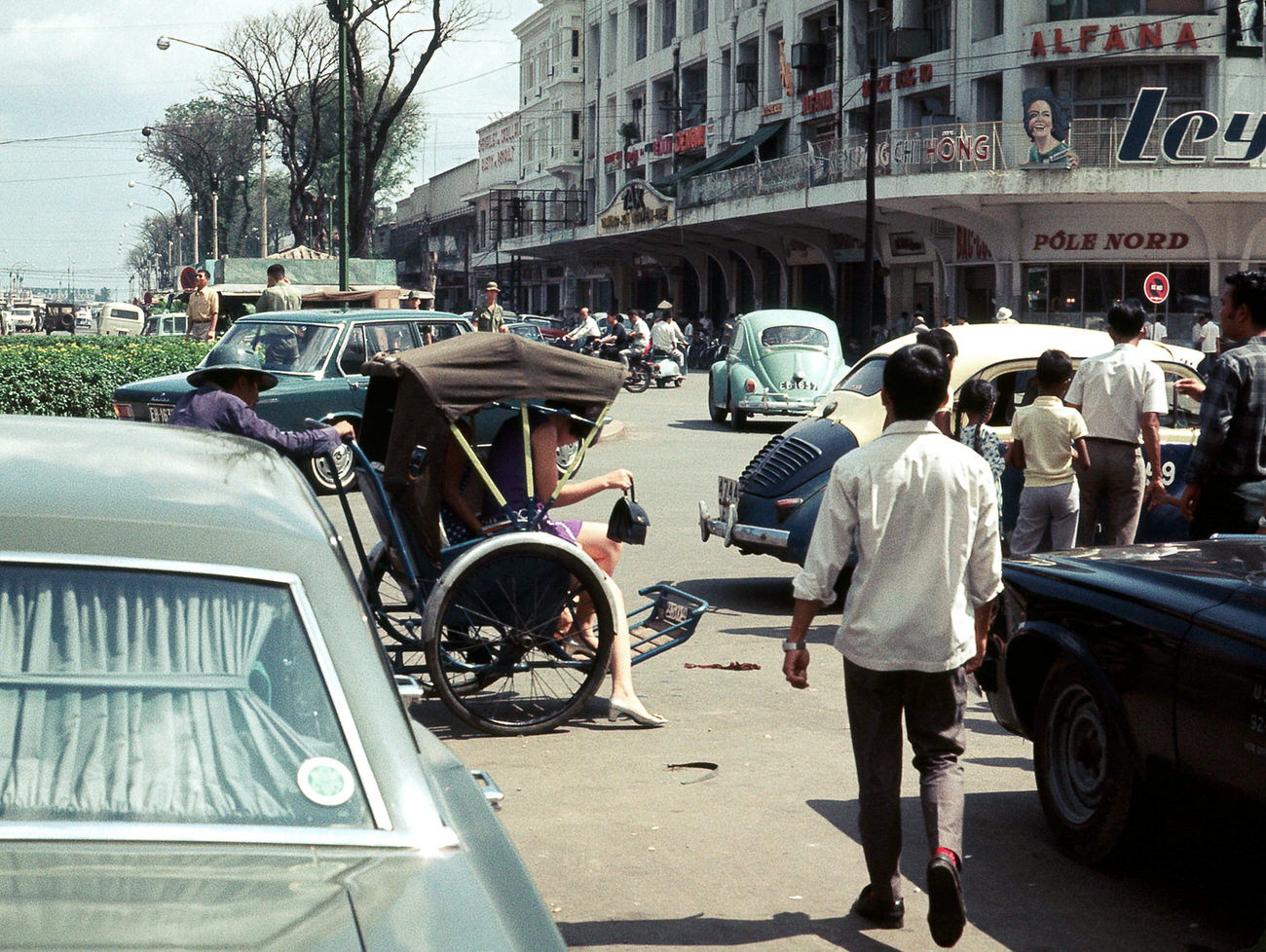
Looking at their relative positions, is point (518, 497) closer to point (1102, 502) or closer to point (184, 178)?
point (1102, 502)

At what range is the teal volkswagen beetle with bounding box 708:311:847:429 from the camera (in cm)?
2319

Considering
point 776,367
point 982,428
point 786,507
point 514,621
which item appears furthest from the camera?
point 776,367

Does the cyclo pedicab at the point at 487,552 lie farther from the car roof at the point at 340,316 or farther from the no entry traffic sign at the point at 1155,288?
the no entry traffic sign at the point at 1155,288

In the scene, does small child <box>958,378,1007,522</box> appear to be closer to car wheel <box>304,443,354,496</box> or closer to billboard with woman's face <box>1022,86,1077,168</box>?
car wheel <box>304,443,354,496</box>

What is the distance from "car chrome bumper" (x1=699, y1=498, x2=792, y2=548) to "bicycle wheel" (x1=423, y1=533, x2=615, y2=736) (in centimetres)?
278

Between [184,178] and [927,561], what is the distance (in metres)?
87.9

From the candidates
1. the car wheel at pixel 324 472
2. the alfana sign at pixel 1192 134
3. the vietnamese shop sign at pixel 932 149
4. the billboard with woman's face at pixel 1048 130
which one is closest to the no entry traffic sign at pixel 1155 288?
the alfana sign at pixel 1192 134

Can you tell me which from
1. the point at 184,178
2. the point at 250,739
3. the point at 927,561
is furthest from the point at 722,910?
the point at 184,178

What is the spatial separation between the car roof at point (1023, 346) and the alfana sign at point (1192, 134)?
2655cm

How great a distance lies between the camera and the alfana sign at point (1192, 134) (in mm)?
34031

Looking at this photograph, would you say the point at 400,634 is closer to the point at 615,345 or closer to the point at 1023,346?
the point at 1023,346

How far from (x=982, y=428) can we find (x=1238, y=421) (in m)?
2.36

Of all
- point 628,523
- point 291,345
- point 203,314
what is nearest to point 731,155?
point 203,314

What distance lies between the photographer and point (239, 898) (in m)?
1.98
